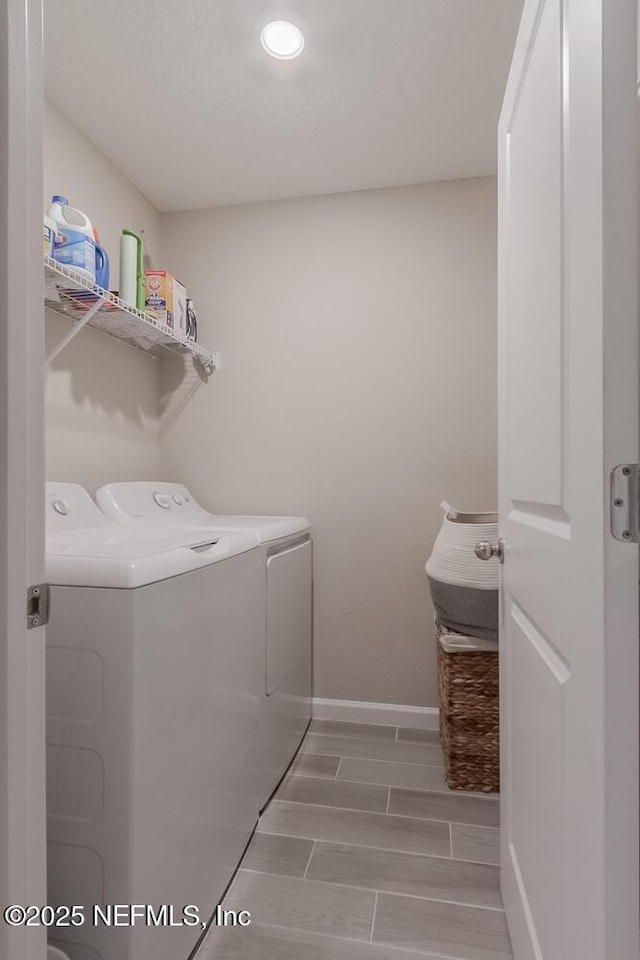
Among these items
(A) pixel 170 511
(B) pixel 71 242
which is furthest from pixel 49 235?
(A) pixel 170 511

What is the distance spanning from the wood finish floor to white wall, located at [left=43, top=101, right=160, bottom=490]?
4.49 ft

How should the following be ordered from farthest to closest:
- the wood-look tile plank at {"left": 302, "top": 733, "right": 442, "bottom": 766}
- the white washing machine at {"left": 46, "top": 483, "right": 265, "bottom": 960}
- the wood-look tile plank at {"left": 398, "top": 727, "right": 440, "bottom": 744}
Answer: the wood-look tile plank at {"left": 398, "top": 727, "right": 440, "bottom": 744} → the wood-look tile plank at {"left": 302, "top": 733, "right": 442, "bottom": 766} → the white washing machine at {"left": 46, "top": 483, "right": 265, "bottom": 960}

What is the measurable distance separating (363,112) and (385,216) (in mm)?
508

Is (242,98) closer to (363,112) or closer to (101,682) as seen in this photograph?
(363,112)

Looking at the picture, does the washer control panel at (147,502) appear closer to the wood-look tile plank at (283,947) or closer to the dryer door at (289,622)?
the dryer door at (289,622)

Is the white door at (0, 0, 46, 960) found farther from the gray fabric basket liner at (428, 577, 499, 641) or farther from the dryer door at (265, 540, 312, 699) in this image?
the gray fabric basket liner at (428, 577, 499, 641)

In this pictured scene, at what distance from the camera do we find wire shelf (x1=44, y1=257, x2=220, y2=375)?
4.89 ft

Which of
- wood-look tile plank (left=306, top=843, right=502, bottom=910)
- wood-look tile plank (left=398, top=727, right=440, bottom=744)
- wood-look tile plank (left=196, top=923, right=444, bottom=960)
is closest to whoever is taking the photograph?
wood-look tile plank (left=196, top=923, right=444, bottom=960)

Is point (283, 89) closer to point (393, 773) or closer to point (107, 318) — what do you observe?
point (107, 318)

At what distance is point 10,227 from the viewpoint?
23.0 inches

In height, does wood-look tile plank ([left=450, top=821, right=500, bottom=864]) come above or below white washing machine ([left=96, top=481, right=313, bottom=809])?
below

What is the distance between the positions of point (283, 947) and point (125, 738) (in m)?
0.71

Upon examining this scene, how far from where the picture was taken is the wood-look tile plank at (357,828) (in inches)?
59.6

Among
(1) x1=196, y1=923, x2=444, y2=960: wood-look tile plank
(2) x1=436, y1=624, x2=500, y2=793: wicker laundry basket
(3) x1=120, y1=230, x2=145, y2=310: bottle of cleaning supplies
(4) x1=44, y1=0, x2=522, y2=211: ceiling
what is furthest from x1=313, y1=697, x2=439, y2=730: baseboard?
(4) x1=44, y1=0, x2=522, y2=211: ceiling
